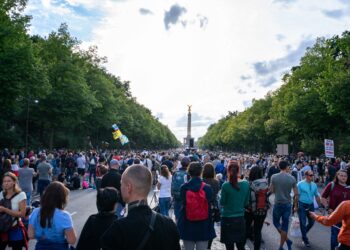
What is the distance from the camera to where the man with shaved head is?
3441mm

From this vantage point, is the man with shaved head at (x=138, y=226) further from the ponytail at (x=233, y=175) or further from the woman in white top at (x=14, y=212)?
the ponytail at (x=233, y=175)

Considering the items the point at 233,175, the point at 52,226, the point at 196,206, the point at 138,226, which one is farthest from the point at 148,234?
the point at 233,175

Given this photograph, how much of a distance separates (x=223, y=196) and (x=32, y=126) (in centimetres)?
5088

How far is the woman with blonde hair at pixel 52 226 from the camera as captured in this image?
5.25m

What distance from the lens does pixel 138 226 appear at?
348 centimetres

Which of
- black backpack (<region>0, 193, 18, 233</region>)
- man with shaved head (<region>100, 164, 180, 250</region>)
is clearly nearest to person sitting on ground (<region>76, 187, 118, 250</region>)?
man with shaved head (<region>100, 164, 180, 250</region>)

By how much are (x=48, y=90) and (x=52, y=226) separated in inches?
1288

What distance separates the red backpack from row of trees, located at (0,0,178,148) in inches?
919

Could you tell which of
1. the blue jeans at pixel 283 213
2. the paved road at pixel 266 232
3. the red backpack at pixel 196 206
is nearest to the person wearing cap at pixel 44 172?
the paved road at pixel 266 232

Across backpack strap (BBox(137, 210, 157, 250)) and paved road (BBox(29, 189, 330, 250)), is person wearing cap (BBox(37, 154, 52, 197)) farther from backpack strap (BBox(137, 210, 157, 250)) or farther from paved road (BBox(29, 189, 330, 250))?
backpack strap (BBox(137, 210, 157, 250))

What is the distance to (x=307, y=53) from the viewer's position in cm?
5750

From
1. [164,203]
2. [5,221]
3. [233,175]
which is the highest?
[233,175]

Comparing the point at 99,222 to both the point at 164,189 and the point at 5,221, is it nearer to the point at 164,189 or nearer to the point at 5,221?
the point at 5,221

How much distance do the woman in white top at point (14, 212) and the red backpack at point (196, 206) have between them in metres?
2.18
